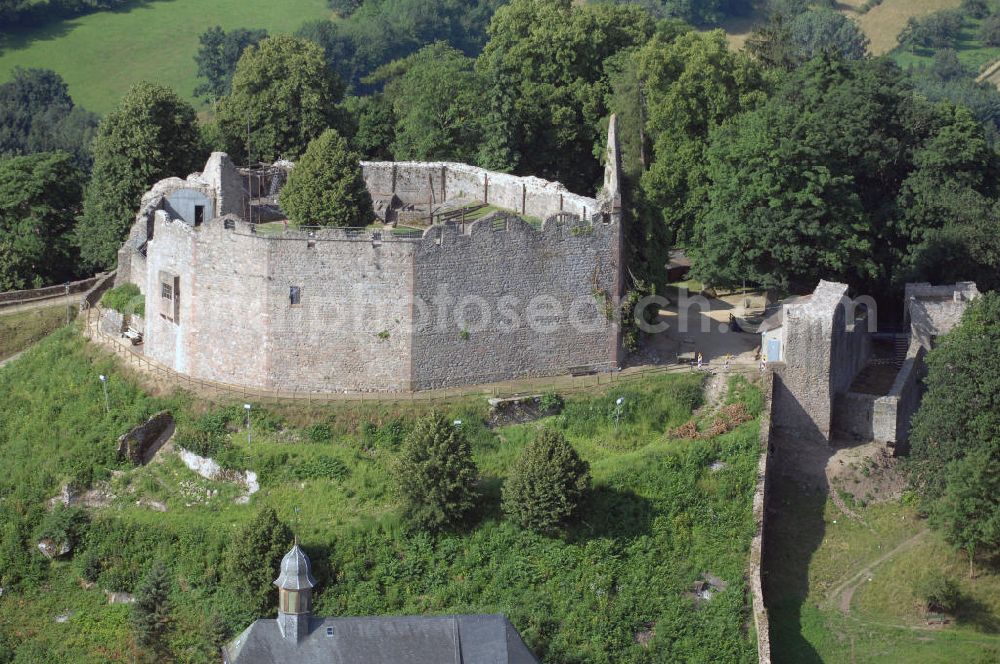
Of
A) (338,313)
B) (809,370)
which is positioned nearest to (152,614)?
(338,313)

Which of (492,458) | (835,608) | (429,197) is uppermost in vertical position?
(429,197)

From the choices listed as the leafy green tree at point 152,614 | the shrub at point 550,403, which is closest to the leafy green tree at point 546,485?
the shrub at point 550,403

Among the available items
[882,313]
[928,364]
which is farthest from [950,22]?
[928,364]

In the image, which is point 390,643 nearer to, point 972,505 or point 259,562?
point 259,562

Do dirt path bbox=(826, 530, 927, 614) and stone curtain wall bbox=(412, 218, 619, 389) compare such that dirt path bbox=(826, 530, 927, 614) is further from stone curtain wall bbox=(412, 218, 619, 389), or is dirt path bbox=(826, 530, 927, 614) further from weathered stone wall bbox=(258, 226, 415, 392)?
weathered stone wall bbox=(258, 226, 415, 392)

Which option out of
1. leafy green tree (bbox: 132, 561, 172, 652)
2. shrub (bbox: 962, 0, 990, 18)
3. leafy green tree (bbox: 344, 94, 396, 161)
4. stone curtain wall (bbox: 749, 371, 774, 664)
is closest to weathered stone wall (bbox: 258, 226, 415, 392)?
leafy green tree (bbox: 132, 561, 172, 652)

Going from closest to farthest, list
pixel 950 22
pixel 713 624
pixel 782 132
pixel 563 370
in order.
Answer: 1. pixel 713 624
2. pixel 563 370
3. pixel 782 132
4. pixel 950 22

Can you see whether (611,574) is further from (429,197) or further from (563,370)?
(429,197)
